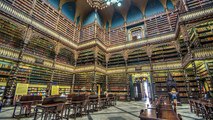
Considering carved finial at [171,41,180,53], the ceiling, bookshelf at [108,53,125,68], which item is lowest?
bookshelf at [108,53,125,68]

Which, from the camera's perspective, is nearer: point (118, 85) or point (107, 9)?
point (118, 85)

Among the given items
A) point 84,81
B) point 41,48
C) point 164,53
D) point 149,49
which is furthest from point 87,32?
point 164,53

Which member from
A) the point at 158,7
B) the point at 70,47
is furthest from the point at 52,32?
the point at 158,7

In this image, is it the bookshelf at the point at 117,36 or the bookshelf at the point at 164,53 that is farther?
the bookshelf at the point at 117,36

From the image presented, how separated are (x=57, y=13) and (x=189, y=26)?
11509 millimetres

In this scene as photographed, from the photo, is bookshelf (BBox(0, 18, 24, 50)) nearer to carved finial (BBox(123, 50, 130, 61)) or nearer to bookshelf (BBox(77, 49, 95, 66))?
bookshelf (BBox(77, 49, 95, 66))

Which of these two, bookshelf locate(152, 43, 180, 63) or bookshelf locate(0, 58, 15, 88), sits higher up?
bookshelf locate(152, 43, 180, 63)

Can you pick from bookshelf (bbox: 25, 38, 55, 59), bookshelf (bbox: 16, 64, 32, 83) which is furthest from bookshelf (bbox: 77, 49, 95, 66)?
bookshelf (bbox: 16, 64, 32, 83)

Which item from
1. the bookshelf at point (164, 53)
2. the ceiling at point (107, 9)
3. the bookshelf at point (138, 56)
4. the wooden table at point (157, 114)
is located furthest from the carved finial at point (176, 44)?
the wooden table at point (157, 114)

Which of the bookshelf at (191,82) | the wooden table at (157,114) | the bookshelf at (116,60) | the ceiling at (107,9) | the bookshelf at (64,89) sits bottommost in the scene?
the bookshelf at (64,89)

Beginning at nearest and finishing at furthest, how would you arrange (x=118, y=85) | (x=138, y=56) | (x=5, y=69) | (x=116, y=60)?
(x=5, y=69)
(x=118, y=85)
(x=138, y=56)
(x=116, y=60)

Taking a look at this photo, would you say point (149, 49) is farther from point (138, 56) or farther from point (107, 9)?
point (107, 9)

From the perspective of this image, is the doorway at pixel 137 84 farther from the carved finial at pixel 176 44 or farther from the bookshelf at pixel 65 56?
the bookshelf at pixel 65 56

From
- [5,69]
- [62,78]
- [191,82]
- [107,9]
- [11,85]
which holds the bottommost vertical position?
[11,85]
